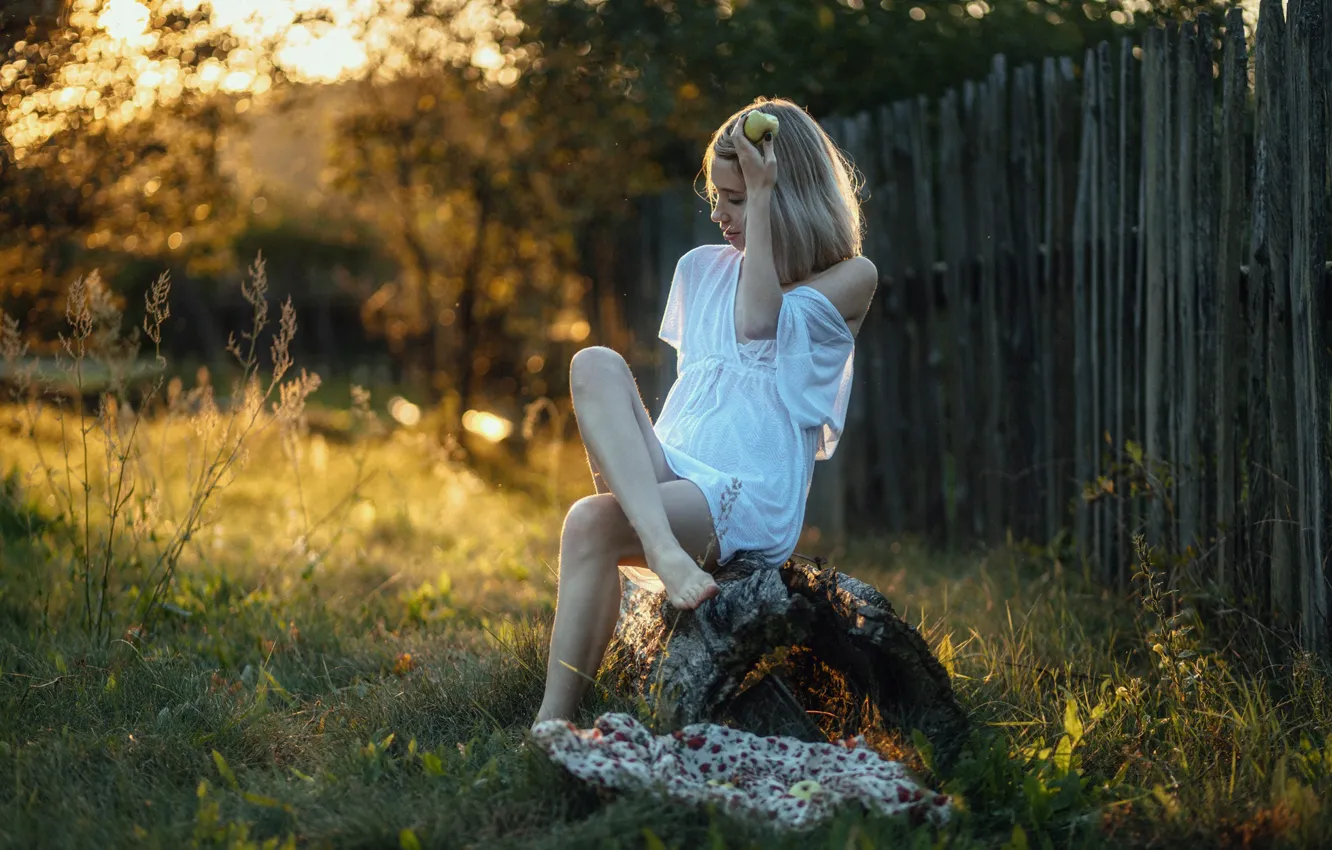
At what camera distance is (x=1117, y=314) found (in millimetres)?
3854

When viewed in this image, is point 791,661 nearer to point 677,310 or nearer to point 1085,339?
point 677,310

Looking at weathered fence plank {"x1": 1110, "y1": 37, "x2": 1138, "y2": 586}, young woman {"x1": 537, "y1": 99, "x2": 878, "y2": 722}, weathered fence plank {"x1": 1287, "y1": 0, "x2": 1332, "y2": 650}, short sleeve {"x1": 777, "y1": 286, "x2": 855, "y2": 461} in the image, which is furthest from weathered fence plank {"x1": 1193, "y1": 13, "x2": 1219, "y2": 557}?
short sleeve {"x1": 777, "y1": 286, "x2": 855, "y2": 461}

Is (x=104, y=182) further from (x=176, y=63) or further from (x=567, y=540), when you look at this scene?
(x=567, y=540)

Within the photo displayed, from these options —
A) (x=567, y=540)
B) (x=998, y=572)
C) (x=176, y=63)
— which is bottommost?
(x=998, y=572)

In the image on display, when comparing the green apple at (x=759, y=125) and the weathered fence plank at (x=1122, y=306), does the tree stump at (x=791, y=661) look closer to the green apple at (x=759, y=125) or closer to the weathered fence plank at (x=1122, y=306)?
the green apple at (x=759, y=125)

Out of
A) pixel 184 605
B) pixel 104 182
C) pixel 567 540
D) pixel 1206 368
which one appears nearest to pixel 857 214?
pixel 1206 368

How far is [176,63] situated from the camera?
423 centimetres

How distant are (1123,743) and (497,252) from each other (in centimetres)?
620

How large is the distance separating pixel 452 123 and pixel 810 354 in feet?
17.5

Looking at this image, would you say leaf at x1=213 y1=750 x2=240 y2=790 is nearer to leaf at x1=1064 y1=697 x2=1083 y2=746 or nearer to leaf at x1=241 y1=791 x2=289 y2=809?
leaf at x1=241 y1=791 x2=289 y2=809

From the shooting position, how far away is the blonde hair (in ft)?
10.2

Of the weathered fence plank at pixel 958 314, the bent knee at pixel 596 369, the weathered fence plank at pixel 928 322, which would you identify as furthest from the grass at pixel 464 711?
the bent knee at pixel 596 369

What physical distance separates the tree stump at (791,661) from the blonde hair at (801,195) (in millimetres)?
812

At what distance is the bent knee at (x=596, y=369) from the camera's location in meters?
2.79
